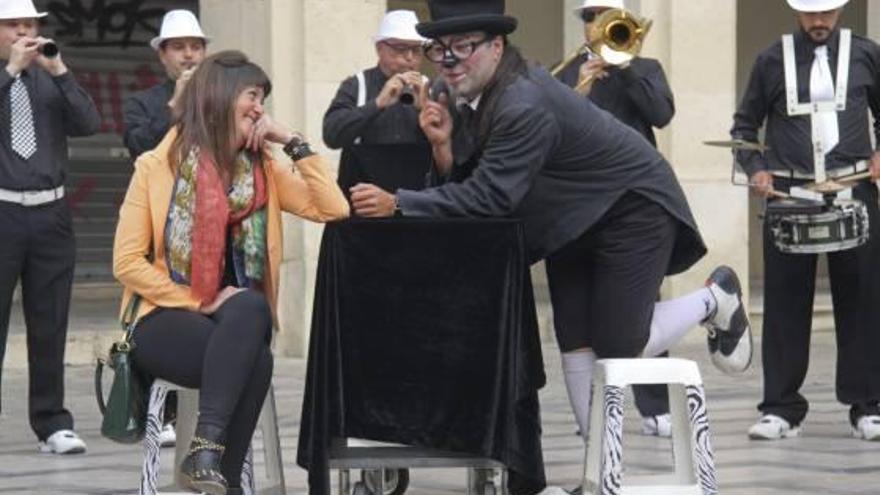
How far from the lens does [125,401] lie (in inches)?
292

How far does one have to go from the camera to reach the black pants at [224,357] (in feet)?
23.9

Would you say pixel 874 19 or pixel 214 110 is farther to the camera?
pixel 874 19

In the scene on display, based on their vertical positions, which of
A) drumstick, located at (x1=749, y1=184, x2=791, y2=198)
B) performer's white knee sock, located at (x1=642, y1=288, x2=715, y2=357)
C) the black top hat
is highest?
the black top hat

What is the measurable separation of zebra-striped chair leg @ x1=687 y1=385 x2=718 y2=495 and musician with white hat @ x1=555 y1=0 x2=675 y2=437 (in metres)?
2.43

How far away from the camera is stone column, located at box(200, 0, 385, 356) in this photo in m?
14.0

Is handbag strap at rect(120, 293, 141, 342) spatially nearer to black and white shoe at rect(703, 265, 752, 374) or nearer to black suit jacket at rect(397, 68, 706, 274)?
black suit jacket at rect(397, 68, 706, 274)

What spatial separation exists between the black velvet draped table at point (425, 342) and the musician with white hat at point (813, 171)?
8.97ft

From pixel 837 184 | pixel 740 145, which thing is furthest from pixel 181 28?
pixel 837 184

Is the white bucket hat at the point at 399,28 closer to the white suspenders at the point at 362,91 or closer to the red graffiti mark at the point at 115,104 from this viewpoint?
the white suspenders at the point at 362,91

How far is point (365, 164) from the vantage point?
344 inches

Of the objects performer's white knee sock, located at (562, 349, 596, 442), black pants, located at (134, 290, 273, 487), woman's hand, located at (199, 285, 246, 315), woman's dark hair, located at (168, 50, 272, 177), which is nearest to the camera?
black pants, located at (134, 290, 273, 487)

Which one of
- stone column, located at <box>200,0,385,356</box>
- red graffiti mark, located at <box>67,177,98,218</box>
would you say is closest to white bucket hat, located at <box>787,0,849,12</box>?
stone column, located at <box>200,0,385,356</box>

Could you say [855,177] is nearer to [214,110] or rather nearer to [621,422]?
[621,422]

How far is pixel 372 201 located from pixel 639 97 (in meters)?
2.91
